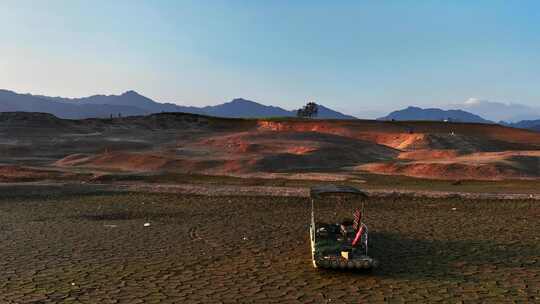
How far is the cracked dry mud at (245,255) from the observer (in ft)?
38.1

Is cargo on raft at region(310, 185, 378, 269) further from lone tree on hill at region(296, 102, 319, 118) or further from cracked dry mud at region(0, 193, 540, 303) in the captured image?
lone tree on hill at region(296, 102, 319, 118)

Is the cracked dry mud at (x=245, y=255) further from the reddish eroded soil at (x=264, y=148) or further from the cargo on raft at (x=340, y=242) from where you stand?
the reddish eroded soil at (x=264, y=148)

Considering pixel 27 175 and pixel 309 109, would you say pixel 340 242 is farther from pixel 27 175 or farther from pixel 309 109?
pixel 309 109

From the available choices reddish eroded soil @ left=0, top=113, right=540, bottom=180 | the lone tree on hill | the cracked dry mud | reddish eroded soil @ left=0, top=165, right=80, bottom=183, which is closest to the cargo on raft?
the cracked dry mud

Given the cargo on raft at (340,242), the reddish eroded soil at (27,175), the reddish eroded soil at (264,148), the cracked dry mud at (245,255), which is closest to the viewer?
the cracked dry mud at (245,255)

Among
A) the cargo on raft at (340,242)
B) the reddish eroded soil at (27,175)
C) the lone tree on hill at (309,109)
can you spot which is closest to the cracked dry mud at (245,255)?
the cargo on raft at (340,242)

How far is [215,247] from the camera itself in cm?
1616

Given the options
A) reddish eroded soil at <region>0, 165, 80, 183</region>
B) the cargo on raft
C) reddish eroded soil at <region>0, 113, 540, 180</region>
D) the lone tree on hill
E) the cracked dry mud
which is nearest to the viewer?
the cracked dry mud

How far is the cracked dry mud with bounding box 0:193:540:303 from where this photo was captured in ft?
38.1

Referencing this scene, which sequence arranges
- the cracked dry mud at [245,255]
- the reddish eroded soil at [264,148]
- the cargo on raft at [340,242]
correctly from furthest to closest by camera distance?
the reddish eroded soil at [264,148], the cargo on raft at [340,242], the cracked dry mud at [245,255]

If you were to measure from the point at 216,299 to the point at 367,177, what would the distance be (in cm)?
2778

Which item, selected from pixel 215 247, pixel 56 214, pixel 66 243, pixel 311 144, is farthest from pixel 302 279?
pixel 311 144

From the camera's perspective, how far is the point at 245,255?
15.2m

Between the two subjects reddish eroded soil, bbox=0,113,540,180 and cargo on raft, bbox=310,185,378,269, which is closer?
cargo on raft, bbox=310,185,378,269
